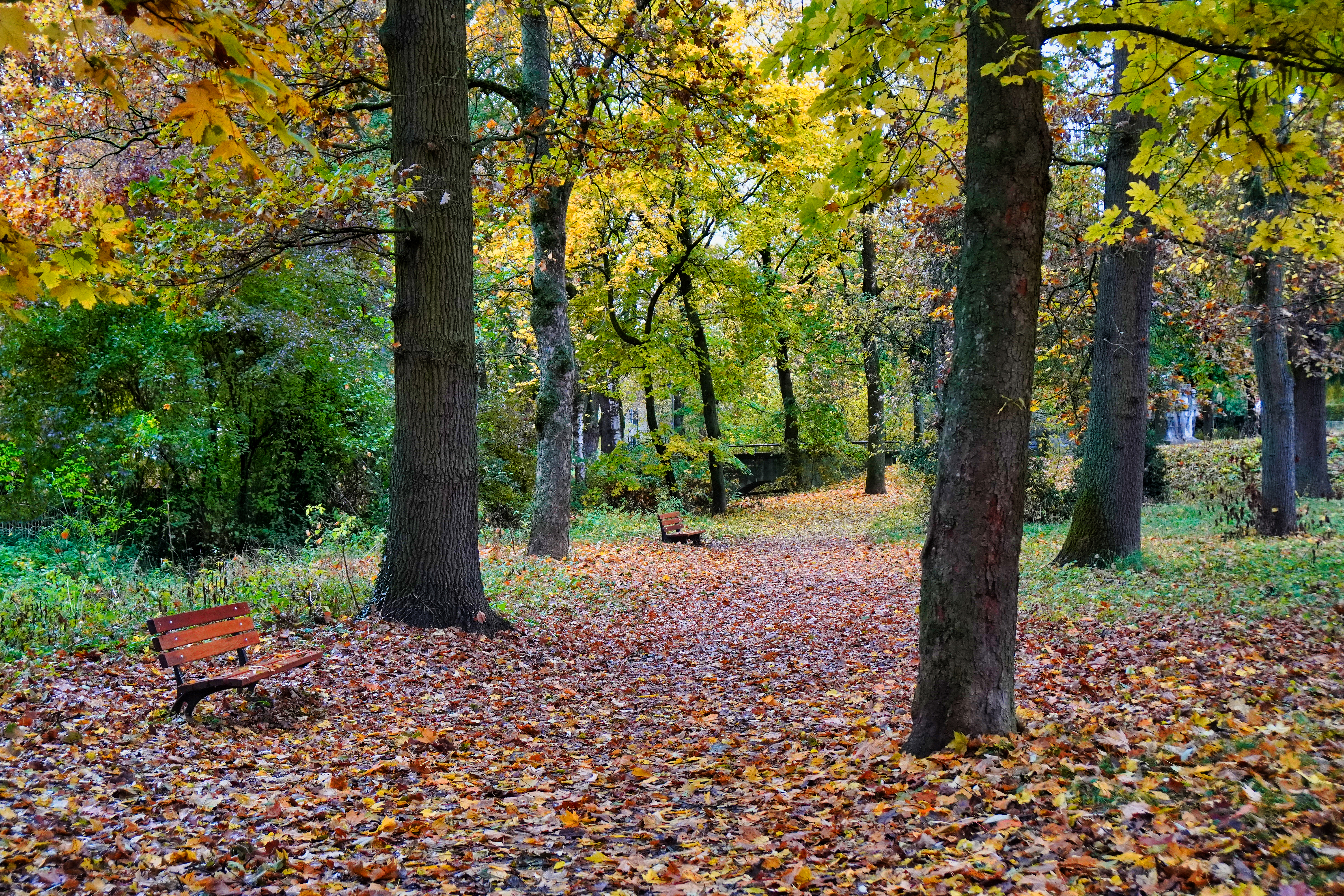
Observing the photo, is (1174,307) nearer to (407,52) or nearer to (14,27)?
(407,52)

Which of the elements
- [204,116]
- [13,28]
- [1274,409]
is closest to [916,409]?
[1274,409]

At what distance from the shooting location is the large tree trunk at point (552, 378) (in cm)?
1258

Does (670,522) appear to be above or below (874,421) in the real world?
below

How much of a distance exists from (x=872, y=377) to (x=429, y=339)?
682 inches

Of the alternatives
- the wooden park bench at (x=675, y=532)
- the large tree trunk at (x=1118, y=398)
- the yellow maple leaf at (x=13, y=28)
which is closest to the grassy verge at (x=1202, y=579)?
the large tree trunk at (x=1118, y=398)

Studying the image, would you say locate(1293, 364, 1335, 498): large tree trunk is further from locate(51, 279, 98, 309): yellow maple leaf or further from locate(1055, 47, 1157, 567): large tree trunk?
locate(51, 279, 98, 309): yellow maple leaf

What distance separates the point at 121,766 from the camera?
14.3 ft

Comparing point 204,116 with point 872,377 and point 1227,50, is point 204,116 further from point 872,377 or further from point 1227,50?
point 872,377

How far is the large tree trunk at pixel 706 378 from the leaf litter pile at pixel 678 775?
14.4 m

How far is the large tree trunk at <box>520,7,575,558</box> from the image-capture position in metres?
12.6

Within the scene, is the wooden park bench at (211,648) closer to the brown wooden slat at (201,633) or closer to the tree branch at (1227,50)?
the brown wooden slat at (201,633)

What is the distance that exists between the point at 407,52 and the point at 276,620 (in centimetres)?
542

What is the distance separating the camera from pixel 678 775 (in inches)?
193

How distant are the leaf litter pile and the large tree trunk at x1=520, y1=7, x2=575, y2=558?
16.8ft
